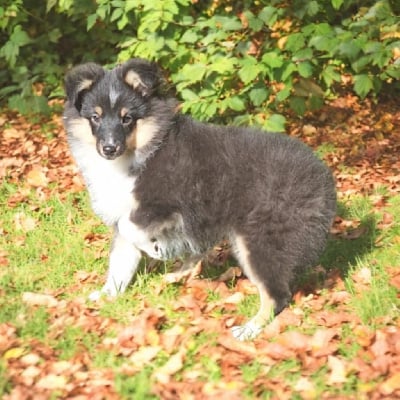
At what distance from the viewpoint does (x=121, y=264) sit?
467 centimetres

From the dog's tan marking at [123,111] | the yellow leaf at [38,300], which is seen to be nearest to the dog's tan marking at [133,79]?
the dog's tan marking at [123,111]

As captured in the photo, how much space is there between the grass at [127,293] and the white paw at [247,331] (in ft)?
0.58

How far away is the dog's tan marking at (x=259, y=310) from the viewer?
4.05 metres

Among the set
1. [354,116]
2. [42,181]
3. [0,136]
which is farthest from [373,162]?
[0,136]

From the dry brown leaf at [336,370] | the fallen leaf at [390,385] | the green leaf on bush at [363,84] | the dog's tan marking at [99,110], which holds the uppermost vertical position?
the dog's tan marking at [99,110]

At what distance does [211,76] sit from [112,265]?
2.93 m

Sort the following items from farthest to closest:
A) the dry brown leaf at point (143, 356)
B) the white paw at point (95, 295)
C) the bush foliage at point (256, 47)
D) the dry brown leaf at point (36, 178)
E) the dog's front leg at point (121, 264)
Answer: the dry brown leaf at point (36, 178)
the bush foliage at point (256, 47)
the dog's front leg at point (121, 264)
the white paw at point (95, 295)
the dry brown leaf at point (143, 356)

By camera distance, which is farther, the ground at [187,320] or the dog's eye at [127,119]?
the dog's eye at [127,119]

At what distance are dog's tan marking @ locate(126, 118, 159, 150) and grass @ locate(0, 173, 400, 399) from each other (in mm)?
970

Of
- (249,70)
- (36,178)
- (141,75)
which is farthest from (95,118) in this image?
(36,178)

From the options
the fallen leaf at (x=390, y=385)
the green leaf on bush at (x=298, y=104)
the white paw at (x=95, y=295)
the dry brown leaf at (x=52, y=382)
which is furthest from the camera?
the green leaf on bush at (x=298, y=104)

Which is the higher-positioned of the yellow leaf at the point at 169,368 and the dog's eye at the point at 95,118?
the dog's eye at the point at 95,118

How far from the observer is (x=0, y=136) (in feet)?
28.2

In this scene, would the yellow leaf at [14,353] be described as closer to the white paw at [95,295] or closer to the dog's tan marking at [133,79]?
the white paw at [95,295]
